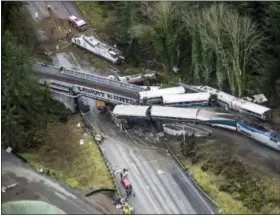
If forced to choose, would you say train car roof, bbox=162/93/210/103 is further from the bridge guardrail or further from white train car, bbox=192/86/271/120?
the bridge guardrail

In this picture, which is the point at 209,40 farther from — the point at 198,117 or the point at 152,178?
the point at 152,178

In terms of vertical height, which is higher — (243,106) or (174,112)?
(243,106)

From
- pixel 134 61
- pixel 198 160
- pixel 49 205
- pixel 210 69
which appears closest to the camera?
pixel 49 205

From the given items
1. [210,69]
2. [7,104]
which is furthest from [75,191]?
[210,69]

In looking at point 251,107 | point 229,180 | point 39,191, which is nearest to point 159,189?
point 229,180

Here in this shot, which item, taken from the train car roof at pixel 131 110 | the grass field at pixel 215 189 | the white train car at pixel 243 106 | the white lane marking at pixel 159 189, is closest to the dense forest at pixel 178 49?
the white train car at pixel 243 106

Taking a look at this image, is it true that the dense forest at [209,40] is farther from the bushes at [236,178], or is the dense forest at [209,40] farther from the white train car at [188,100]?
the bushes at [236,178]

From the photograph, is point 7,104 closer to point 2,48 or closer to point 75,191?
point 2,48
